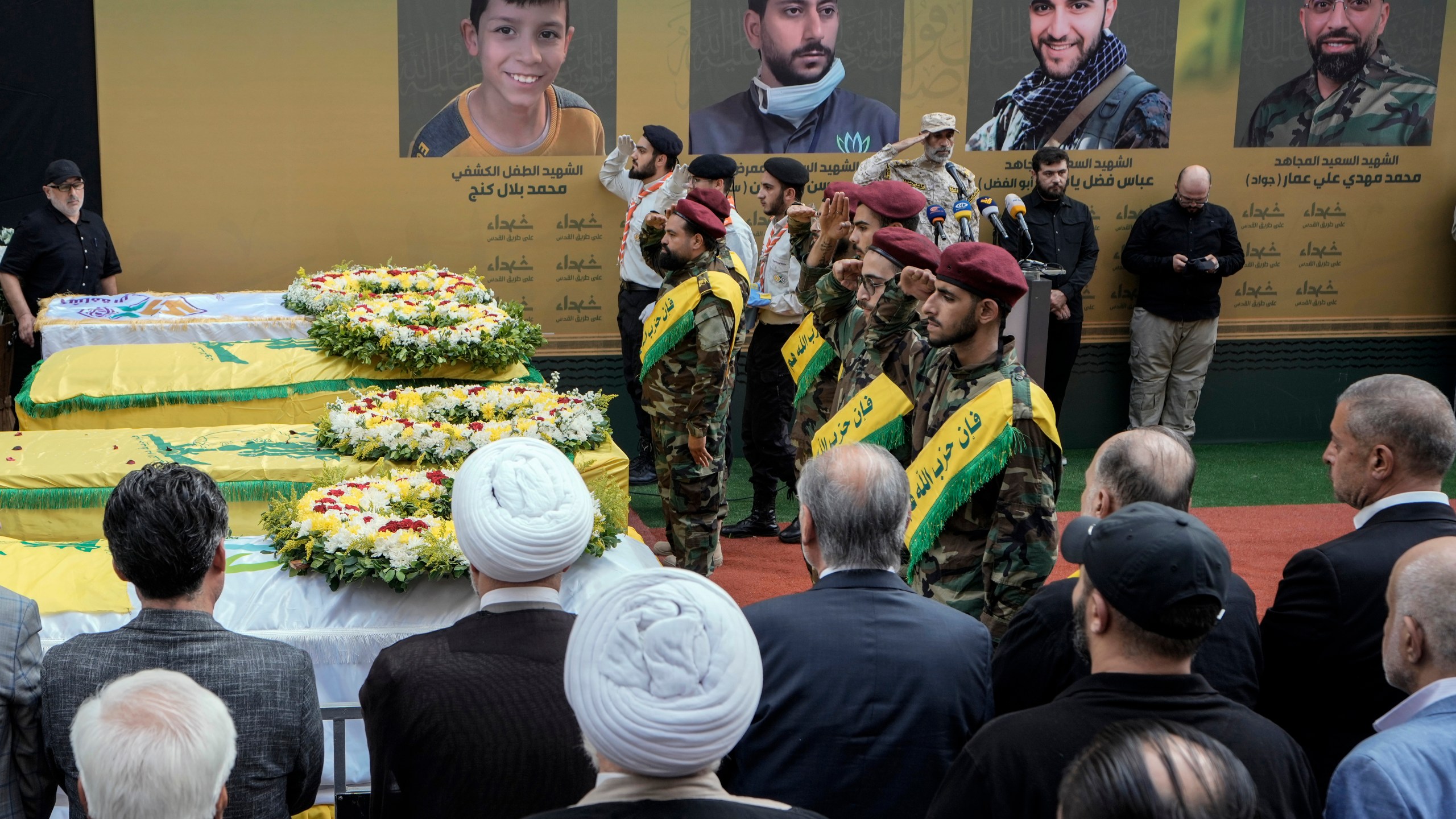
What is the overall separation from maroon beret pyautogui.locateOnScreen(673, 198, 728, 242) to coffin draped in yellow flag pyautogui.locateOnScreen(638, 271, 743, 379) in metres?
0.17

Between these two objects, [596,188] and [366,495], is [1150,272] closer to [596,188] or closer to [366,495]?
[596,188]

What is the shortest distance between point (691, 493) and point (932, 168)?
324 cm

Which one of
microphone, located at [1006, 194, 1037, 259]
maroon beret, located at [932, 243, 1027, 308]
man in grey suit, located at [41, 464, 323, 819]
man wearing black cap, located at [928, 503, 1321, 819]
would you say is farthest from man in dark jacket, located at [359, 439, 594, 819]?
microphone, located at [1006, 194, 1037, 259]

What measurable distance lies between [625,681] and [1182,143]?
832cm

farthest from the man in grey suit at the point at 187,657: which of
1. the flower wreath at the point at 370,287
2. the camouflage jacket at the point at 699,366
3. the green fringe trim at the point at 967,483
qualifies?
the flower wreath at the point at 370,287

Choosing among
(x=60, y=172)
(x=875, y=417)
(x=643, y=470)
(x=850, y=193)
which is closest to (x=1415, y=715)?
(x=875, y=417)

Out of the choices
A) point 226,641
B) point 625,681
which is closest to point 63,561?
point 226,641

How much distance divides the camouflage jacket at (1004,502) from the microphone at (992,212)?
441cm

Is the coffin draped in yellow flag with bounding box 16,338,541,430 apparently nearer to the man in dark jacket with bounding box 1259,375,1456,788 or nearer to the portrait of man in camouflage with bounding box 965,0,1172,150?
the man in dark jacket with bounding box 1259,375,1456,788

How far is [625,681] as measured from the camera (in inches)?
58.6

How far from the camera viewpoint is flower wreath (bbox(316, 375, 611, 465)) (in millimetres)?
4543

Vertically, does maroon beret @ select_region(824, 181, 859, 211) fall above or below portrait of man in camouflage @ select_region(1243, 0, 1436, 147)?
below

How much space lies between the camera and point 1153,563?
1.82 metres

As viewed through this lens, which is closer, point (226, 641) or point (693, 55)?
point (226, 641)
